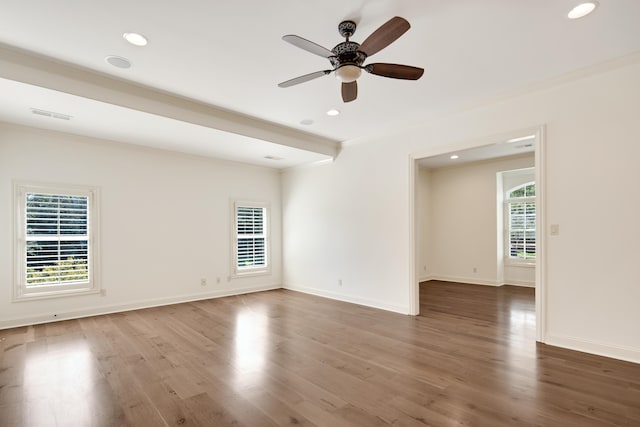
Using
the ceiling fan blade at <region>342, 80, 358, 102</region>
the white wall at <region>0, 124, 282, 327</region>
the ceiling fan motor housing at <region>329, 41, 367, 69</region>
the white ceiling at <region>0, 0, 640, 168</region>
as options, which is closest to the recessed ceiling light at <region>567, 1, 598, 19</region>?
the white ceiling at <region>0, 0, 640, 168</region>

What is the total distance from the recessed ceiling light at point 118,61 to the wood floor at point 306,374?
293cm

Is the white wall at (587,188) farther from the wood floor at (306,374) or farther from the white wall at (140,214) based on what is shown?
the white wall at (140,214)

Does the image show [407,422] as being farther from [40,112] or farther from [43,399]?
[40,112]

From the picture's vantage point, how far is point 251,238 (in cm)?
698

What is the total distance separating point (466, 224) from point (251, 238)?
502 centimetres

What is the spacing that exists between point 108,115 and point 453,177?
711 cm

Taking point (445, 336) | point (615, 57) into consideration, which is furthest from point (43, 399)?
point (615, 57)

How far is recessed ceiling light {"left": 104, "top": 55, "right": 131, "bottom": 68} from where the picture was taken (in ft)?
10.1

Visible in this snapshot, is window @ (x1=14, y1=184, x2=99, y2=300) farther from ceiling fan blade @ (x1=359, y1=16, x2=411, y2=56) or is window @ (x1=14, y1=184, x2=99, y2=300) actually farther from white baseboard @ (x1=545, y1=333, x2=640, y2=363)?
white baseboard @ (x1=545, y1=333, x2=640, y2=363)

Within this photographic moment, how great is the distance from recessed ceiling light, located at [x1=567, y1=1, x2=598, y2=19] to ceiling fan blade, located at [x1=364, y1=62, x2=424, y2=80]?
114 cm

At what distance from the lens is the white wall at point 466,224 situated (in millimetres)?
7285

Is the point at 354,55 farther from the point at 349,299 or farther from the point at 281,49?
the point at 349,299

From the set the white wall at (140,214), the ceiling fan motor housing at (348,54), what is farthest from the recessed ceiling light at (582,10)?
the white wall at (140,214)

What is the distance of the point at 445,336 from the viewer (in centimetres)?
391
